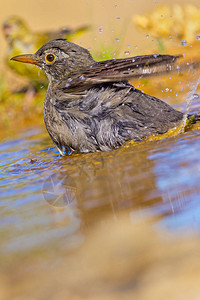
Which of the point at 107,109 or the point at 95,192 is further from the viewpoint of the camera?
the point at 107,109

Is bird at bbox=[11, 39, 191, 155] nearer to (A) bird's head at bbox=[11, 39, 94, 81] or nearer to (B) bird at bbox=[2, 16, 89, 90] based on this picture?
(A) bird's head at bbox=[11, 39, 94, 81]

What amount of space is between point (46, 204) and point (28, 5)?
18075mm

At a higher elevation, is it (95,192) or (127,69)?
(127,69)

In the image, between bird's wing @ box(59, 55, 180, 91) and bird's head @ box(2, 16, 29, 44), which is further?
bird's head @ box(2, 16, 29, 44)

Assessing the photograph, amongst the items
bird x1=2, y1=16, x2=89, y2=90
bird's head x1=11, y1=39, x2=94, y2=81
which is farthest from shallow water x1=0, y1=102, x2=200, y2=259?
bird x1=2, y1=16, x2=89, y2=90

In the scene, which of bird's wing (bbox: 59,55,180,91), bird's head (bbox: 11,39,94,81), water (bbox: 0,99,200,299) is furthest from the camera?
bird's head (bbox: 11,39,94,81)

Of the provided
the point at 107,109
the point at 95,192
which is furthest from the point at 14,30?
the point at 95,192

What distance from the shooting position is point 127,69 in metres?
4.25

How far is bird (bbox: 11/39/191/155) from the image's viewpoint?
168 inches

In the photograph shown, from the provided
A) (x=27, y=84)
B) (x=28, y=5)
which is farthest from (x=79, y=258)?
(x=28, y=5)

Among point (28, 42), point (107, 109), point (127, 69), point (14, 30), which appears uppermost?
point (14, 30)

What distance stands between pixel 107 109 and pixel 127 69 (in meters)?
0.42

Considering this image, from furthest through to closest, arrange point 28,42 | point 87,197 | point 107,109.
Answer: point 28,42 < point 107,109 < point 87,197

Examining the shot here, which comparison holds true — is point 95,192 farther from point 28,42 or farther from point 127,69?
point 28,42
